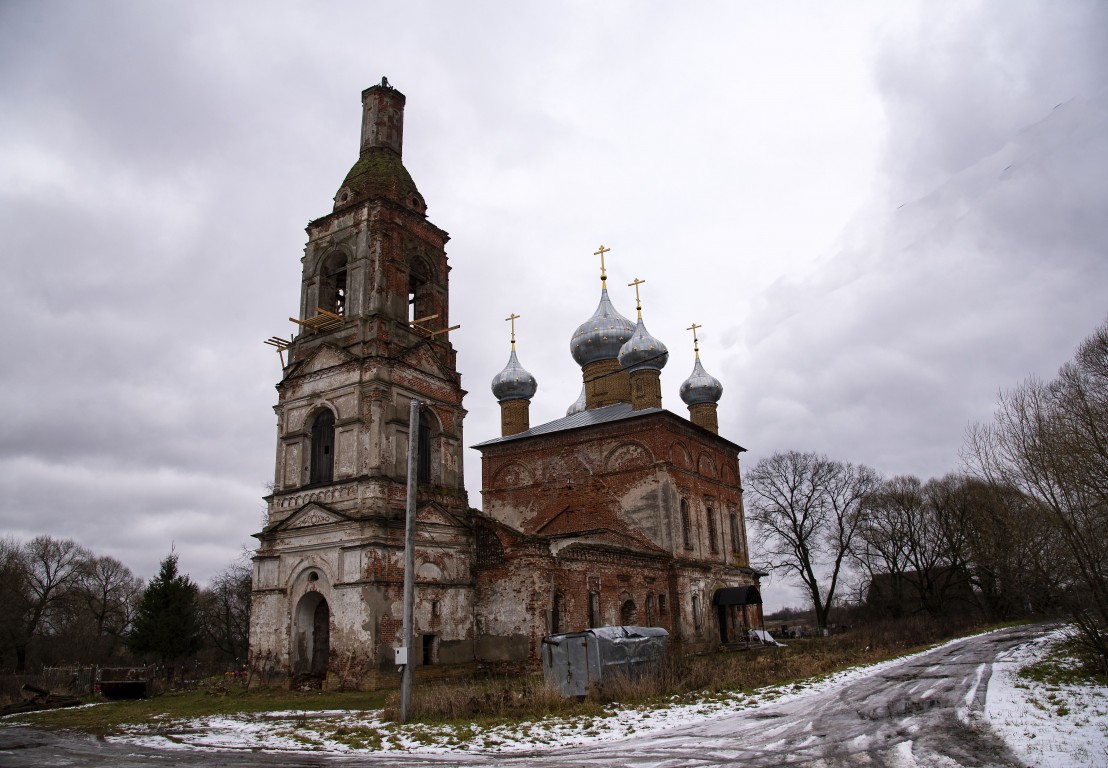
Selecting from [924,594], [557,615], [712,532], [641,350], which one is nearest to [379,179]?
[641,350]

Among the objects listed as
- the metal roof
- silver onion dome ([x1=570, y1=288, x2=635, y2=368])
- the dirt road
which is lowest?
the dirt road

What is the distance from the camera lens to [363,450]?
20250mm

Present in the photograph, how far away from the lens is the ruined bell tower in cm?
1916

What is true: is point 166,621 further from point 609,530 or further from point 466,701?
point 466,701

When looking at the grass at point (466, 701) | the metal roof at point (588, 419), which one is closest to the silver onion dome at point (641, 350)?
the metal roof at point (588, 419)

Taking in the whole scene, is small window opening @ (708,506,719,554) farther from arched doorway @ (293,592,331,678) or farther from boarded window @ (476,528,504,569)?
arched doorway @ (293,592,331,678)

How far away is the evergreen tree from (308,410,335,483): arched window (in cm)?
1429

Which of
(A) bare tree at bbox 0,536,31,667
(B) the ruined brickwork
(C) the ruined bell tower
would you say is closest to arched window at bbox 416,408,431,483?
(C) the ruined bell tower

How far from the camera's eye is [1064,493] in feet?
43.0

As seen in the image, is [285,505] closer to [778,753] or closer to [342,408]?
[342,408]

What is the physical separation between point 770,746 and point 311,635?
46.1 feet

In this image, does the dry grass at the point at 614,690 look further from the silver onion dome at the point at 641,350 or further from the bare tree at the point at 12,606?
the bare tree at the point at 12,606

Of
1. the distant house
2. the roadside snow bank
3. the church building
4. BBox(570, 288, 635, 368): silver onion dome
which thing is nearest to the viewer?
the roadside snow bank

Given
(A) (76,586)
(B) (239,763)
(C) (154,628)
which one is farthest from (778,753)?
(A) (76,586)
